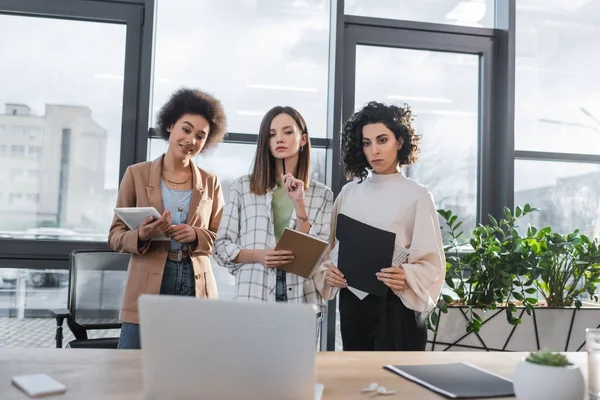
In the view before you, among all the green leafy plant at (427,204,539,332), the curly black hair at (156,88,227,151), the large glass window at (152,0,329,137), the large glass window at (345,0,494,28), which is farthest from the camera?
the large glass window at (345,0,494,28)

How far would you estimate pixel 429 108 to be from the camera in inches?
133

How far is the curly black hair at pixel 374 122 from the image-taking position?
6.81ft

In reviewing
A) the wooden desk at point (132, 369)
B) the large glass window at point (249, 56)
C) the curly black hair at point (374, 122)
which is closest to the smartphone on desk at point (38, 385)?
the wooden desk at point (132, 369)

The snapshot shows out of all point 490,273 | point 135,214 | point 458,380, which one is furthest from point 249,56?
point 458,380

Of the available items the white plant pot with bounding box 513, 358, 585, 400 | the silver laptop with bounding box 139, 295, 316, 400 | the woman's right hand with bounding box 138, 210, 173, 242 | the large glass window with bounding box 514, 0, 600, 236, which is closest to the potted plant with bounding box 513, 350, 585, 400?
the white plant pot with bounding box 513, 358, 585, 400

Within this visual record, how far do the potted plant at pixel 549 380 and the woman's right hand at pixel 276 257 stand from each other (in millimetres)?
1010

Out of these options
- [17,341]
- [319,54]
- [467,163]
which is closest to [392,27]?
[319,54]

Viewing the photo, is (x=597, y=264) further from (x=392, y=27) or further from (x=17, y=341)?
(x=17, y=341)

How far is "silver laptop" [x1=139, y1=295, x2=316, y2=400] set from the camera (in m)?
0.87

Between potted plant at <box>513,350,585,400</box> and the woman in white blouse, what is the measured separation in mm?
1087

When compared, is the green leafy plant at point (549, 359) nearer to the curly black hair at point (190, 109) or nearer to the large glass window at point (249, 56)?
the curly black hair at point (190, 109)

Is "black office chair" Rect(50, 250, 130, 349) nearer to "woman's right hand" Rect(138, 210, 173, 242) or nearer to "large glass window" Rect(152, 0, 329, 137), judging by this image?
"woman's right hand" Rect(138, 210, 173, 242)

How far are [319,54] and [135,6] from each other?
1.06 meters

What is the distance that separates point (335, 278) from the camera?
195cm
